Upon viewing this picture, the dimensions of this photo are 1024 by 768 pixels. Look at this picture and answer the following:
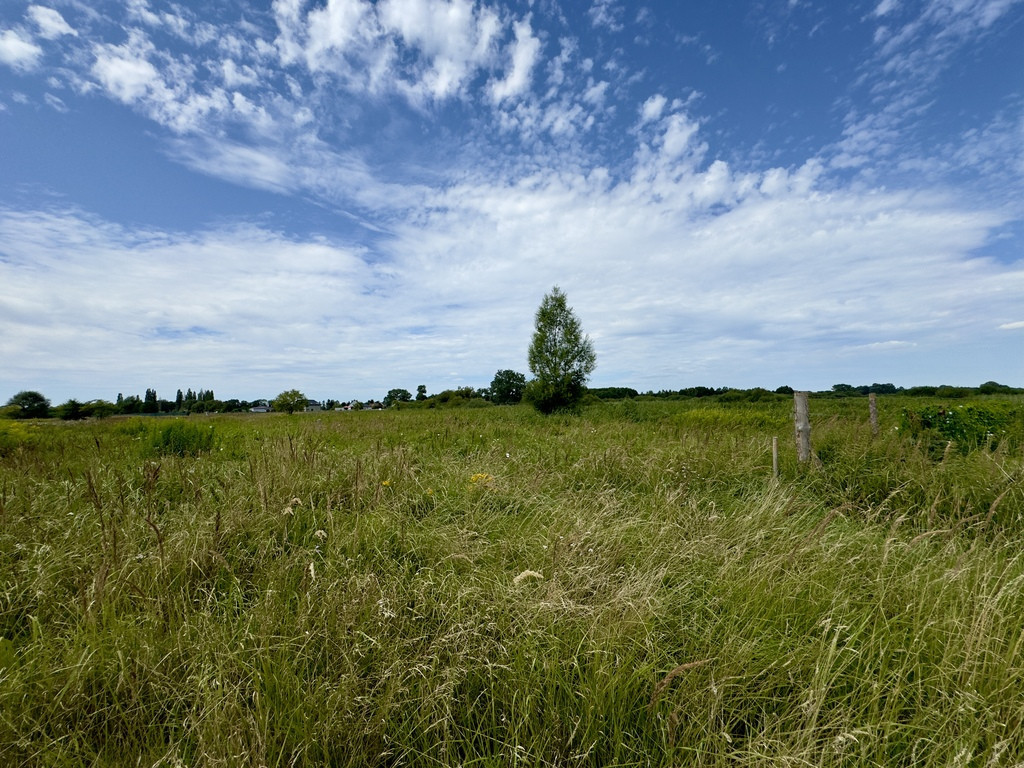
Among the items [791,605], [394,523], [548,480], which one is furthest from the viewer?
[548,480]

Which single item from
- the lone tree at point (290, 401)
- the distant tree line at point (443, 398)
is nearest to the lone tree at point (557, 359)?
the distant tree line at point (443, 398)

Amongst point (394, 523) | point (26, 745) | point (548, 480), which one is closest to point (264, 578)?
point (394, 523)

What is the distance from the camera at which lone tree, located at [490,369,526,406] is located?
56.0 meters

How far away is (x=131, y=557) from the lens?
270 cm

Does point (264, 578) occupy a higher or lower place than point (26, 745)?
higher

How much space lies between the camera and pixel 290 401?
4506cm

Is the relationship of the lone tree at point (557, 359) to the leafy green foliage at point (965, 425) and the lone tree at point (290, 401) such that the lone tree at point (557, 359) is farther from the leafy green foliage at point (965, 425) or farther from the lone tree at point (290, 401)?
the lone tree at point (290, 401)

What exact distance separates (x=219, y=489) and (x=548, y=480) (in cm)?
358

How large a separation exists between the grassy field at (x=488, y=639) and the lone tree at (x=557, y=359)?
24.6 m

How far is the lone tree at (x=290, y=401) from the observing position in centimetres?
4506

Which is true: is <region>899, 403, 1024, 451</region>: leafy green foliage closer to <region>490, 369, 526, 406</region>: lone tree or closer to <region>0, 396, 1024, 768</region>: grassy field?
<region>0, 396, 1024, 768</region>: grassy field

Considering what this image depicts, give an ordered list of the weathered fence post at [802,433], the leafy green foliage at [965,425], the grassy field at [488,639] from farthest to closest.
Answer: the leafy green foliage at [965,425] → the weathered fence post at [802,433] → the grassy field at [488,639]

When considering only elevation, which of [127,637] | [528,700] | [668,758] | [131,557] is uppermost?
[131,557]

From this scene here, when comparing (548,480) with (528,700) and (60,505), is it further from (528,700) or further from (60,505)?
(60,505)
